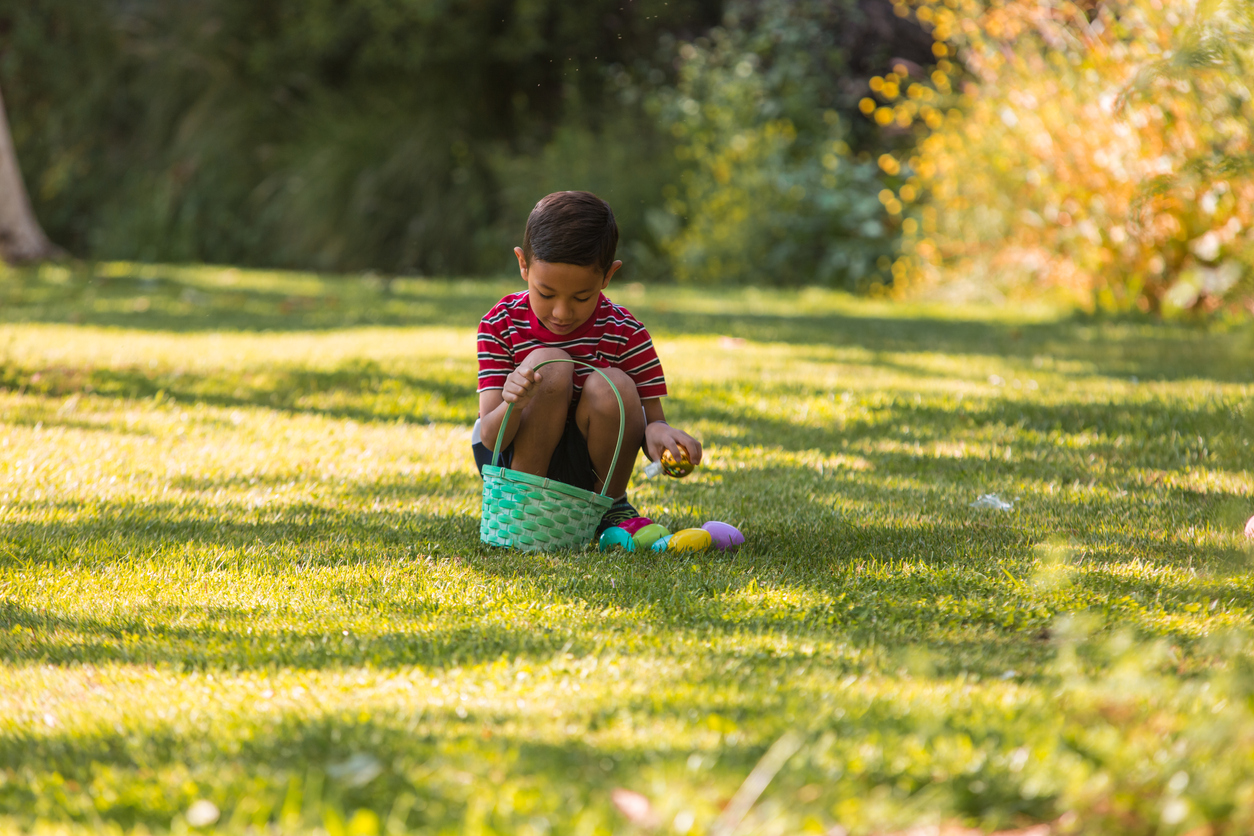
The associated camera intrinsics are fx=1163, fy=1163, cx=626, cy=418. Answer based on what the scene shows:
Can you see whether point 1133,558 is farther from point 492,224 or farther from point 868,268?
point 492,224

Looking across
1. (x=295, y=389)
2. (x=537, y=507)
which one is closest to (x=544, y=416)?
(x=537, y=507)

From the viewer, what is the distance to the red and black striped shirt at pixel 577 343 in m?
3.09

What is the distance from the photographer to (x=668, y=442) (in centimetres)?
293

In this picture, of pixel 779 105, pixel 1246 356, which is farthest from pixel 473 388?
pixel 779 105

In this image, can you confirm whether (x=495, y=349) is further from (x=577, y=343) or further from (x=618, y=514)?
(x=618, y=514)

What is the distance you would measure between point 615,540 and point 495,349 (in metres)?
0.60

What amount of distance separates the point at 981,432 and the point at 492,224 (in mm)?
9133

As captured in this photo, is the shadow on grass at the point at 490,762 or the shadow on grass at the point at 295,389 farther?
the shadow on grass at the point at 295,389

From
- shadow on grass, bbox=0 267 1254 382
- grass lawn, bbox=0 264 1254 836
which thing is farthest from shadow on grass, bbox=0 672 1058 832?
shadow on grass, bbox=0 267 1254 382

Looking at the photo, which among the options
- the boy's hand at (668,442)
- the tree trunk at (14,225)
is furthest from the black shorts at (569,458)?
the tree trunk at (14,225)

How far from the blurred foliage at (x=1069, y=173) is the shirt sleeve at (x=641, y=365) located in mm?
4025

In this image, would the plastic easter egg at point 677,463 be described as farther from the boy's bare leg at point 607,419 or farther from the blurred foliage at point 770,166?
the blurred foliage at point 770,166

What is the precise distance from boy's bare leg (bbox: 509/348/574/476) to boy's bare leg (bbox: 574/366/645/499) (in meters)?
0.04

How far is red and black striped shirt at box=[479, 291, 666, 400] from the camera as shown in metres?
3.09
